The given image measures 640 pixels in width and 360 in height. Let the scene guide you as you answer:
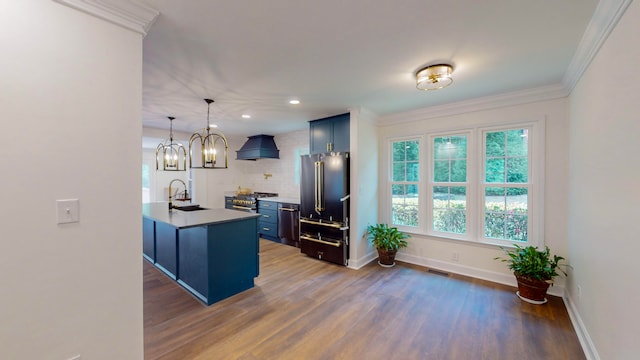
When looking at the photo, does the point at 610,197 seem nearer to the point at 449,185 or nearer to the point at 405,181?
the point at 449,185

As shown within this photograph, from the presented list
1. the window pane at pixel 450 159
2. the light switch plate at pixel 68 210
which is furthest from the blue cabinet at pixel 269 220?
the light switch plate at pixel 68 210

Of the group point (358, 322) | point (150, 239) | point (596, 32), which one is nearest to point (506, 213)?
point (596, 32)

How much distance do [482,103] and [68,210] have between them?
4.25m

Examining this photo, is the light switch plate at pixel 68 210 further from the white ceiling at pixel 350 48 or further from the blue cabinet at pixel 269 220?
the blue cabinet at pixel 269 220

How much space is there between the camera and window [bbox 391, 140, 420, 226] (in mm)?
4023

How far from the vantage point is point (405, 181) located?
4125 mm

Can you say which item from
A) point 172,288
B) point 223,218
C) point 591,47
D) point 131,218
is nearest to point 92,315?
point 131,218

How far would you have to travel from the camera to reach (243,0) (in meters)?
1.48

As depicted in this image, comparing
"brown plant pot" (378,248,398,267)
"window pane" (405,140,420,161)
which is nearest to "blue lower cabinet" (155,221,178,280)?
"brown plant pot" (378,248,398,267)

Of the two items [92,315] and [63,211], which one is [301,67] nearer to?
[63,211]

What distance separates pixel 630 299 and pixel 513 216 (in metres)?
2.06

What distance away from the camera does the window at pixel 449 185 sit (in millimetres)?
3617

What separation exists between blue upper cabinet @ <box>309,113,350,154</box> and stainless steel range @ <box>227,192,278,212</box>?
2.04m

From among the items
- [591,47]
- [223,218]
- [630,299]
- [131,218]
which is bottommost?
[630,299]
